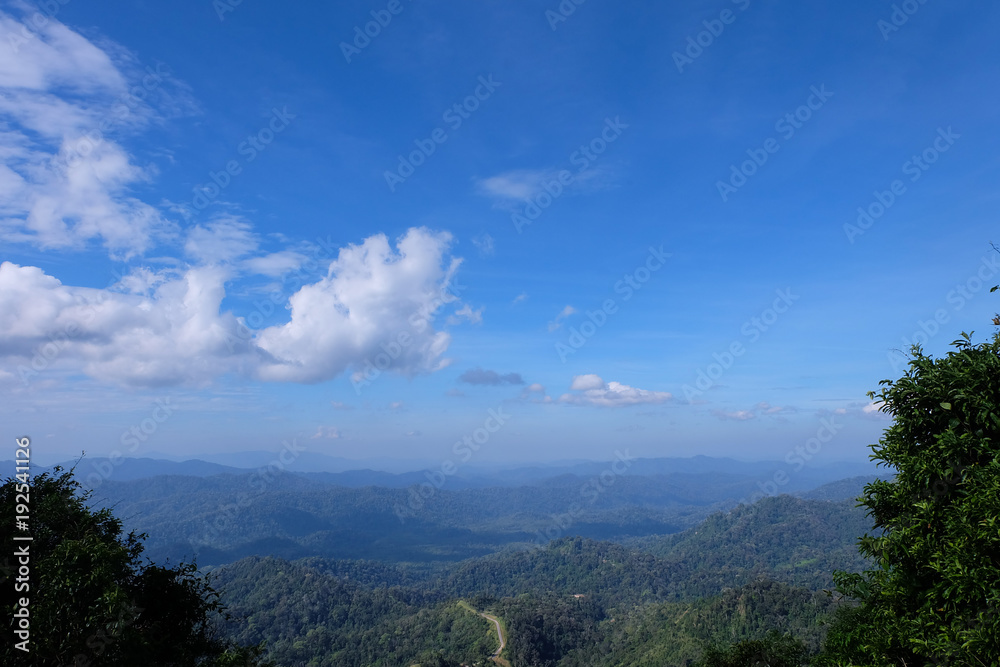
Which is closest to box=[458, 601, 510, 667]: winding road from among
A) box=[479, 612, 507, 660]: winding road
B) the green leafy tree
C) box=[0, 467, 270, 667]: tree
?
box=[479, 612, 507, 660]: winding road

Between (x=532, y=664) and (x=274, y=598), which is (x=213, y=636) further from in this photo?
(x=274, y=598)

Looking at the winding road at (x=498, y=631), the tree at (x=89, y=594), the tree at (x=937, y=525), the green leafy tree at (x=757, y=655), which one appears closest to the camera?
the tree at (x=937, y=525)

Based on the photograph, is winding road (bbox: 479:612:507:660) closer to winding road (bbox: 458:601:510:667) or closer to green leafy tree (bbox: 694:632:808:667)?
winding road (bbox: 458:601:510:667)

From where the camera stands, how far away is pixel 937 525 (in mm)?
8805

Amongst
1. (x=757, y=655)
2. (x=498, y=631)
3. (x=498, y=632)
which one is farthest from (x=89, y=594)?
(x=498, y=631)

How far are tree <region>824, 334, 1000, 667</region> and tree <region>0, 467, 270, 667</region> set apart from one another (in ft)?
44.9

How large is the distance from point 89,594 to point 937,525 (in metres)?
16.2

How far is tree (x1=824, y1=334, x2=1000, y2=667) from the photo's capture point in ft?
25.1

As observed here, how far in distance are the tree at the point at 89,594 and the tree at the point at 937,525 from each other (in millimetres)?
13689

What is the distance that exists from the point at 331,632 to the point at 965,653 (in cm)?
16100

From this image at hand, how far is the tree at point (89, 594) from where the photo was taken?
9.35 m

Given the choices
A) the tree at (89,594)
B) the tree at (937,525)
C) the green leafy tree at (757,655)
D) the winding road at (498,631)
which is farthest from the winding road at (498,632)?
the tree at (937,525)

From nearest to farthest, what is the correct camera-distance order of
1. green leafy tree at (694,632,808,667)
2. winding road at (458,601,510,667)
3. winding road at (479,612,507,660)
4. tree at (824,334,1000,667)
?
tree at (824,334,1000,667)
green leafy tree at (694,632,808,667)
winding road at (458,601,510,667)
winding road at (479,612,507,660)

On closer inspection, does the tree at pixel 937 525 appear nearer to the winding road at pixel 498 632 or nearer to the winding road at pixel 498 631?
the winding road at pixel 498 632
